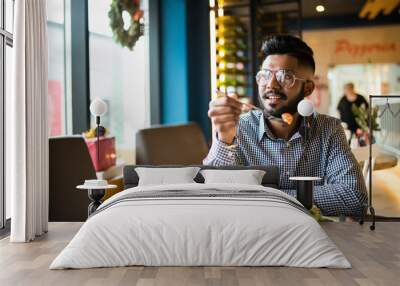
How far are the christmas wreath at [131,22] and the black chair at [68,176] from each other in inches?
82.7

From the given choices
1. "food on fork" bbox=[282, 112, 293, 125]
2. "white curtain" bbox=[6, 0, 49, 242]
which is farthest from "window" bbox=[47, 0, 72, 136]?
"food on fork" bbox=[282, 112, 293, 125]

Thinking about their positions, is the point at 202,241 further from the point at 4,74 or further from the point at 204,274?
the point at 4,74

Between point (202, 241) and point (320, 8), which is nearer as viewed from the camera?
point (202, 241)

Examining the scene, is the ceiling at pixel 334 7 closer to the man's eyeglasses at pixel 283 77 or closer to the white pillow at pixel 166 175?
the man's eyeglasses at pixel 283 77

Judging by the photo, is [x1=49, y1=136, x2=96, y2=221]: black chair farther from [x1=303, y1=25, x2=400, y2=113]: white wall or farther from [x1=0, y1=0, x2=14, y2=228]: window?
[x1=303, y1=25, x2=400, y2=113]: white wall

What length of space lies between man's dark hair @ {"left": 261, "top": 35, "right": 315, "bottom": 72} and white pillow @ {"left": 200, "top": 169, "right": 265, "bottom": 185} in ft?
5.09

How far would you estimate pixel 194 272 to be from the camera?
344cm

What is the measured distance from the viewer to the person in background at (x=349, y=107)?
6722 millimetres

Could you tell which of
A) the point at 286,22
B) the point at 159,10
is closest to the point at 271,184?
the point at 286,22

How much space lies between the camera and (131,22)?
7336 millimetres

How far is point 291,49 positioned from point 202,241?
2.94 m

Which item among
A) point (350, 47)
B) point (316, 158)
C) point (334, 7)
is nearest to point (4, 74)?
point (316, 158)

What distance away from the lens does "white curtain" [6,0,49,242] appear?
4.45m

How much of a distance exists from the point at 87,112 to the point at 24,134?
1.89 metres
